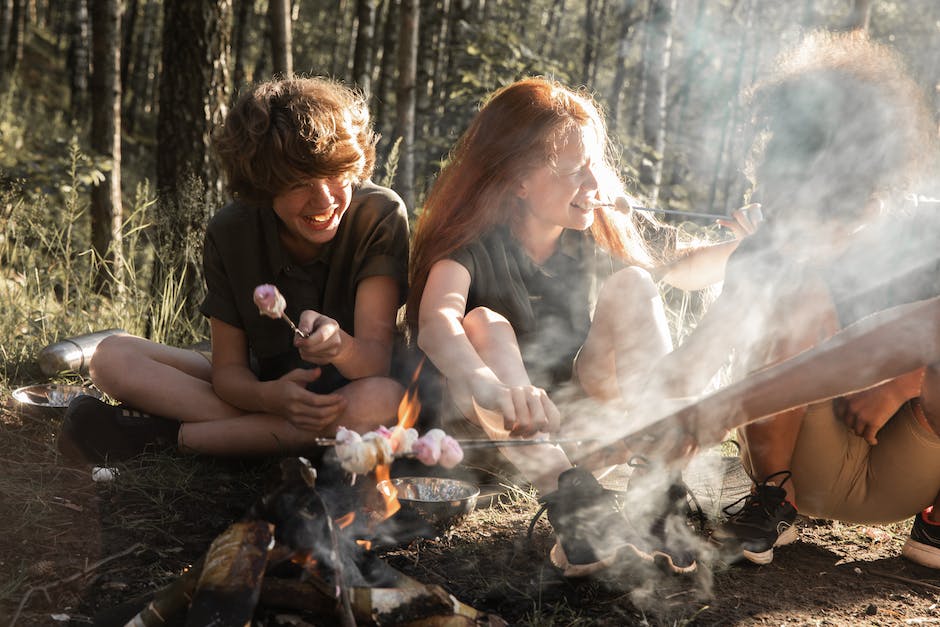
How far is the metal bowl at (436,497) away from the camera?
236cm

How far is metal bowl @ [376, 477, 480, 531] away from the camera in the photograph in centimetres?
236

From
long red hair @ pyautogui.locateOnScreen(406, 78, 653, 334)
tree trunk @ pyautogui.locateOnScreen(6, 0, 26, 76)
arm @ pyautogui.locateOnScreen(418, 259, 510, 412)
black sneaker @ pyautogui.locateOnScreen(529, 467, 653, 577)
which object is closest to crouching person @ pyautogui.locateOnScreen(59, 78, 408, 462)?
long red hair @ pyautogui.locateOnScreen(406, 78, 653, 334)

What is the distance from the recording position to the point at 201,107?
4.86m

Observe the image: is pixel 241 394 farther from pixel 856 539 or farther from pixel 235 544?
pixel 856 539

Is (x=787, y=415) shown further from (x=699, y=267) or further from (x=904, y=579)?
(x=699, y=267)

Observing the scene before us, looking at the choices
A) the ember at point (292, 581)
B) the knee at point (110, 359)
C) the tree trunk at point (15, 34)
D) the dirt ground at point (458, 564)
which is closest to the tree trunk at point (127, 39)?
the tree trunk at point (15, 34)

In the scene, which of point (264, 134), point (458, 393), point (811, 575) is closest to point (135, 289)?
point (264, 134)

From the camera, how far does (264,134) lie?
2527mm

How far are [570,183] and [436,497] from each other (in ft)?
3.78

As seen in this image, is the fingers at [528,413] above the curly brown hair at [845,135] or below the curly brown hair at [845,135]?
below

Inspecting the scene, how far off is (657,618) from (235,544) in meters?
1.08

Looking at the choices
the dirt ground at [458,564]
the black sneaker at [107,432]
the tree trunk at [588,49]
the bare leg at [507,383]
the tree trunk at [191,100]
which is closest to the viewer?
the dirt ground at [458,564]

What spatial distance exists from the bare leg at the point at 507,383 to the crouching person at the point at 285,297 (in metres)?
0.41

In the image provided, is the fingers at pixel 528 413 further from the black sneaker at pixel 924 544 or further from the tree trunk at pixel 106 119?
the tree trunk at pixel 106 119
